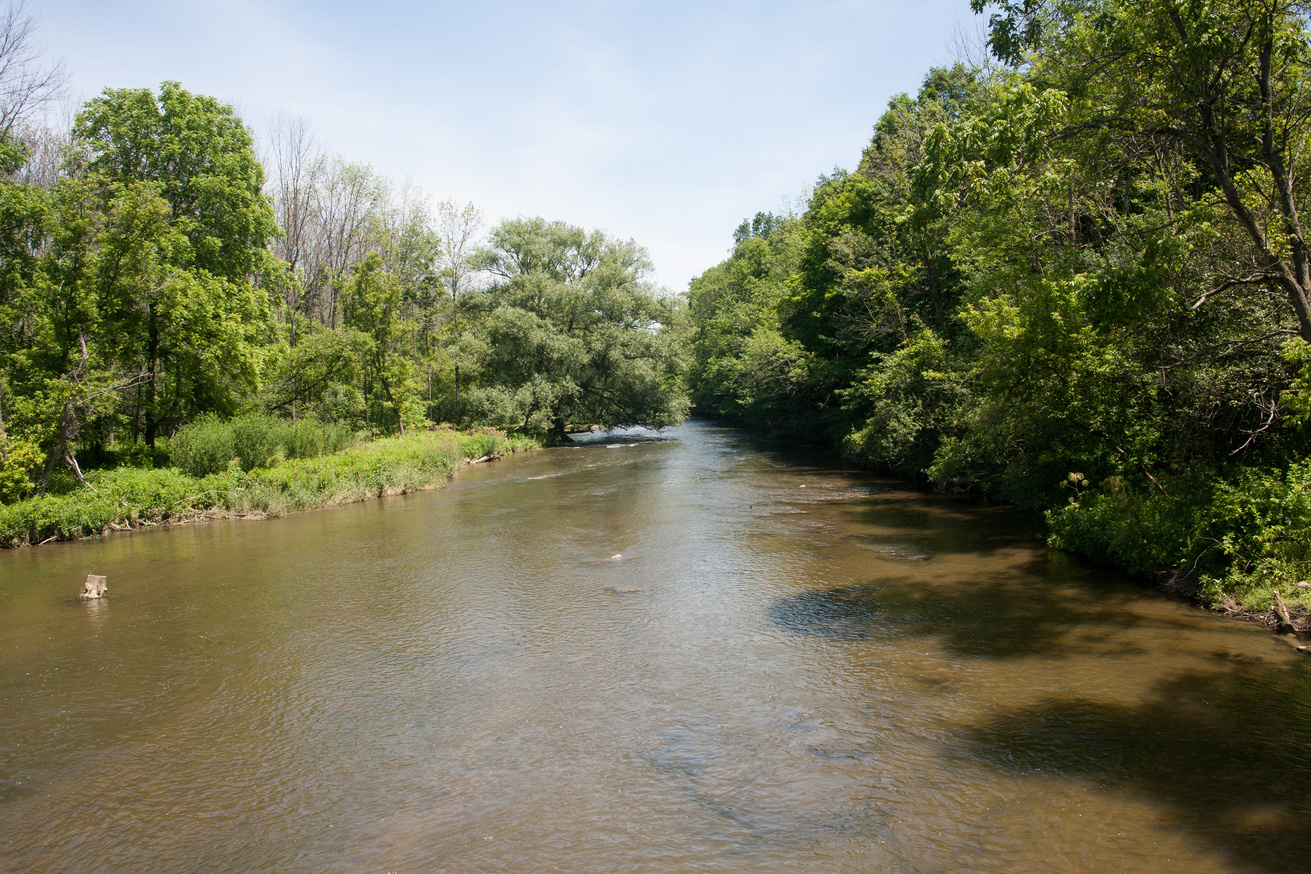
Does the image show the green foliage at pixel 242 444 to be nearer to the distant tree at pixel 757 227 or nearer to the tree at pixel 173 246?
the tree at pixel 173 246

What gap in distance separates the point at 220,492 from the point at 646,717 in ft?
58.6

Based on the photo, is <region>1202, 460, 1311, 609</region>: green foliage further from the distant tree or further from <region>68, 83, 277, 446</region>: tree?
the distant tree

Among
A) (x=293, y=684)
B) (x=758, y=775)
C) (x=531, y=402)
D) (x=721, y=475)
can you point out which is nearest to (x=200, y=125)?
(x=531, y=402)

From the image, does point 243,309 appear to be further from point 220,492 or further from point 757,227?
point 757,227

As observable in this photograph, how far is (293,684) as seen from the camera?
1019cm

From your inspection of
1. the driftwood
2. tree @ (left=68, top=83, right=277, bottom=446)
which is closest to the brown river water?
the driftwood

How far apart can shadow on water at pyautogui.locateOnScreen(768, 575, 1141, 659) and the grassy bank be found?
1689 cm

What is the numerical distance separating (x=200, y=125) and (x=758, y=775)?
30.5 metres

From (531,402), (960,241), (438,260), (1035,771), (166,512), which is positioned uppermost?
(438,260)

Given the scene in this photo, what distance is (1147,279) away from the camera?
33.4ft

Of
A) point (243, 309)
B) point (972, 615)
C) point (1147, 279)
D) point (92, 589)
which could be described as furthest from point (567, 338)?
point (1147, 279)

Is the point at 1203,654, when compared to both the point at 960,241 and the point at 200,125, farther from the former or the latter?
the point at 200,125

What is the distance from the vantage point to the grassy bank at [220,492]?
1814cm

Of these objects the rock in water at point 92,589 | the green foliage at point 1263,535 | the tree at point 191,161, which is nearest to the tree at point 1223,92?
the green foliage at point 1263,535
